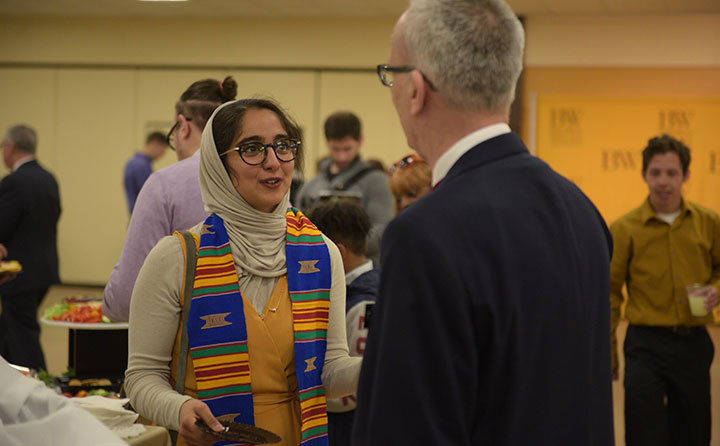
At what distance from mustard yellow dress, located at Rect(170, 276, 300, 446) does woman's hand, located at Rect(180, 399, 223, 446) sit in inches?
5.2

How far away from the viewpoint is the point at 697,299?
3.46 m

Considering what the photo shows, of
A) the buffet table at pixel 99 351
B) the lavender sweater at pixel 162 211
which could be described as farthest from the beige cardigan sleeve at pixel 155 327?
the buffet table at pixel 99 351

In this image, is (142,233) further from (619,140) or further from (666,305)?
(619,140)

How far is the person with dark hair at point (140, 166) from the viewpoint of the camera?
8781 millimetres

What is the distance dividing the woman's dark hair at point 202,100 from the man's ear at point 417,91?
1.47 meters

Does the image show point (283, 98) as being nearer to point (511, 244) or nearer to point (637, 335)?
point (637, 335)

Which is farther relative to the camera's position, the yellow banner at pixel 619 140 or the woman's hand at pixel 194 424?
the yellow banner at pixel 619 140

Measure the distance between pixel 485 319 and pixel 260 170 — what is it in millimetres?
961

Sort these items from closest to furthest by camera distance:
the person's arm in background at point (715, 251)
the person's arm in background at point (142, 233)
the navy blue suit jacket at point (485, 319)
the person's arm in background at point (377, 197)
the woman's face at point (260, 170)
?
the navy blue suit jacket at point (485, 319), the woman's face at point (260, 170), the person's arm in background at point (142, 233), the person's arm in background at point (715, 251), the person's arm in background at point (377, 197)

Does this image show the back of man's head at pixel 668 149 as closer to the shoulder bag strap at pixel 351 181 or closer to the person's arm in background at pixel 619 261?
the person's arm in background at pixel 619 261

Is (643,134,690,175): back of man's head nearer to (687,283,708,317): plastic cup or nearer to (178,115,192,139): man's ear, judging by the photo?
(687,283,708,317): plastic cup

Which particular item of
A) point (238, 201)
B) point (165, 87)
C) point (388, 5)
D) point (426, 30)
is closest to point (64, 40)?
point (165, 87)

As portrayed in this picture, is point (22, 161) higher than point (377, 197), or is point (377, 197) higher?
point (22, 161)

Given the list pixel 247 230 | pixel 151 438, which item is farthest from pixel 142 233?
pixel 151 438
